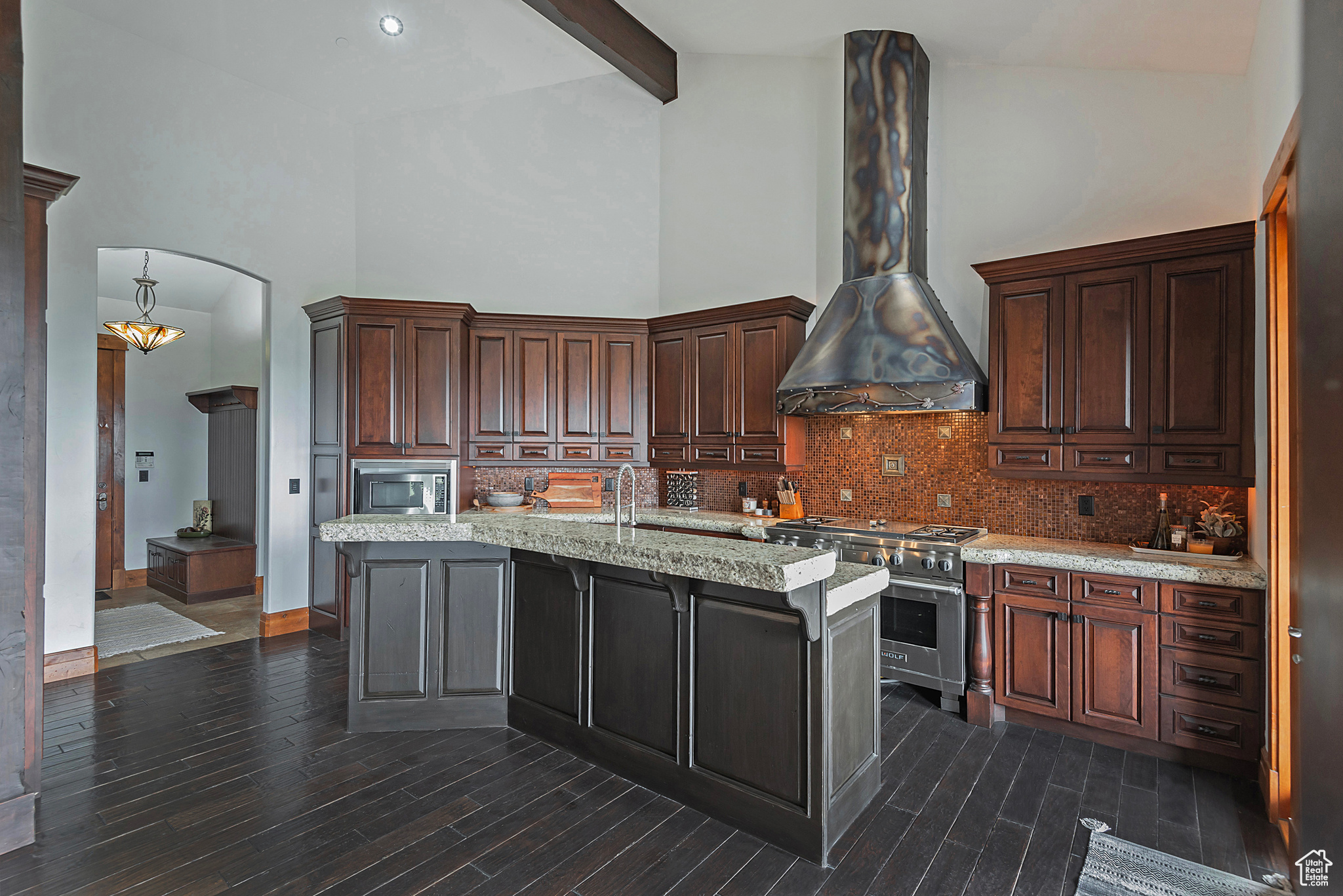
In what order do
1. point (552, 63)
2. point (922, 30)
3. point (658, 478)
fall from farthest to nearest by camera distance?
point (658, 478) → point (552, 63) → point (922, 30)

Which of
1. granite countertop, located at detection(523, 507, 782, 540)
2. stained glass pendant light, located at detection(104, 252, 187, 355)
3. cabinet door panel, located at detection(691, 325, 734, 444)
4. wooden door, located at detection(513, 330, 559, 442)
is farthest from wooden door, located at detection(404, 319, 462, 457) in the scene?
stained glass pendant light, located at detection(104, 252, 187, 355)

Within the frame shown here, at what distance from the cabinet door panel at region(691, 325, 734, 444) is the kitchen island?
207 cm

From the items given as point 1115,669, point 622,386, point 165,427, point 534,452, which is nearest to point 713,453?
point 622,386

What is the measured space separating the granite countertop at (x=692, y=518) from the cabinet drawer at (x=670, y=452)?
0.42m

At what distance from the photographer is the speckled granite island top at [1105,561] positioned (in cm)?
290

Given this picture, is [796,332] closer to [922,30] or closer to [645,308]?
[645,308]

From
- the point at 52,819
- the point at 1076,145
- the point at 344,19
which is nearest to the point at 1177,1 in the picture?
the point at 1076,145

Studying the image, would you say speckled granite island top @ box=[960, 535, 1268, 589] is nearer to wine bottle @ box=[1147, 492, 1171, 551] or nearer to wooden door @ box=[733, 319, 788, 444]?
wine bottle @ box=[1147, 492, 1171, 551]

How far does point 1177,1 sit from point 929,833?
13.0 feet

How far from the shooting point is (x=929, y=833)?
2.45 metres

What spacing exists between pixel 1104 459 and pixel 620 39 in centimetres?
427

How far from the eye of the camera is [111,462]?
22.7ft

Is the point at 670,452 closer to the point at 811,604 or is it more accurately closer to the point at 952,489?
the point at 952,489

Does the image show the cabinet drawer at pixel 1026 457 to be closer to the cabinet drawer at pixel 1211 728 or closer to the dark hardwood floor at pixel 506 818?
the cabinet drawer at pixel 1211 728
